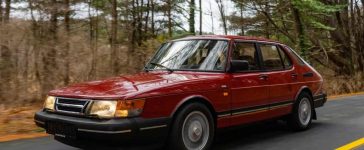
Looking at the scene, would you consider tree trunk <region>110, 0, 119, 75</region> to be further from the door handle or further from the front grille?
the front grille

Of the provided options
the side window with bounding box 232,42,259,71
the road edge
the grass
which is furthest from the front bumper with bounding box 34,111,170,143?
the grass

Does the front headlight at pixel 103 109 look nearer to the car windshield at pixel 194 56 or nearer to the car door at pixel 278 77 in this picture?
the car windshield at pixel 194 56

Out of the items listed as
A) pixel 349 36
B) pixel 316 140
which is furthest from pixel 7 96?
pixel 349 36

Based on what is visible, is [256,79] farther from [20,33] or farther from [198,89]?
[20,33]

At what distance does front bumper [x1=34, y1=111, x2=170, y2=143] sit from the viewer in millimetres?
5188

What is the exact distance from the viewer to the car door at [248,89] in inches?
265

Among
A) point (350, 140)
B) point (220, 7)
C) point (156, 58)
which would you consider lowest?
point (350, 140)

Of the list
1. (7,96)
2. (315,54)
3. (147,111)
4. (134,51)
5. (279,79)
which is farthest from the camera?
(315,54)

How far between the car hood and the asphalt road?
1.14 m

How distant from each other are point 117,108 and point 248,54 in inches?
113

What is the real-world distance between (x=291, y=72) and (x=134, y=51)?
731cm

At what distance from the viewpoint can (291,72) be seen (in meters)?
8.24

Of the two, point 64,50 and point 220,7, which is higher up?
point 220,7

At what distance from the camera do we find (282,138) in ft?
25.1
